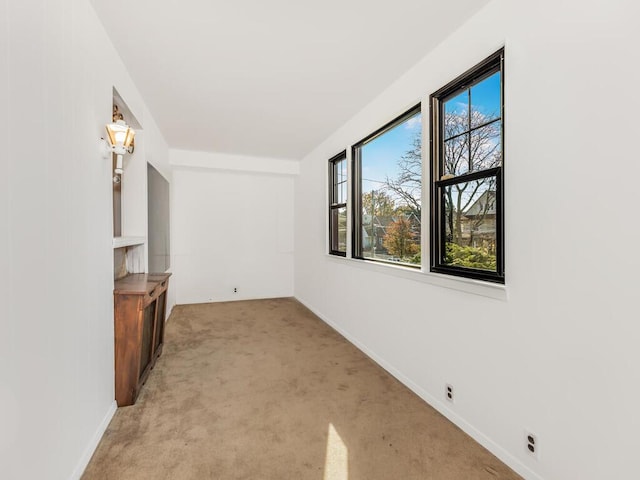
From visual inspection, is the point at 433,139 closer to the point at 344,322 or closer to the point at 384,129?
the point at 384,129

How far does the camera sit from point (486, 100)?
6.31 feet

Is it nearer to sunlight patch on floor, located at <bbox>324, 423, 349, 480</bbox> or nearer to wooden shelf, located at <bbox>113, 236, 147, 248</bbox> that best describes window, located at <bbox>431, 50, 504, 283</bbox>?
sunlight patch on floor, located at <bbox>324, 423, 349, 480</bbox>

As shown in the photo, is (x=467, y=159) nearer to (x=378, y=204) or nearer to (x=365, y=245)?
(x=378, y=204)

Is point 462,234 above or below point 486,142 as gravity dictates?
below

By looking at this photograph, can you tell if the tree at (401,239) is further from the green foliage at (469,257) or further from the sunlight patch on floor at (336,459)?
the sunlight patch on floor at (336,459)

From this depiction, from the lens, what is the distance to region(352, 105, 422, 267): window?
264 centimetres


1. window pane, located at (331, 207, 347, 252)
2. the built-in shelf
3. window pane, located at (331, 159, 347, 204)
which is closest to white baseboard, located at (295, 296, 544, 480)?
window pane, located at (331, 207, 347, 252)

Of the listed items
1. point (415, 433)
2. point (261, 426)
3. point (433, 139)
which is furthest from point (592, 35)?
point (261, 426)

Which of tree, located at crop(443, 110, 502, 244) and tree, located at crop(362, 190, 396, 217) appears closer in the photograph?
tree, located at crop(443, 110, 502, 244)

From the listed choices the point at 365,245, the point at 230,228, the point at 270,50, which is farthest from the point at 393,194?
the point at 230,228

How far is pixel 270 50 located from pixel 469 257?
2.10 meters

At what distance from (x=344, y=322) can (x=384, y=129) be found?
2.31 meters

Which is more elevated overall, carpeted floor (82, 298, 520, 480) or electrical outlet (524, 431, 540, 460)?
electrical outlet (524, 431, 540, 460)

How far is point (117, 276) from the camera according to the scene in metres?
2.71
